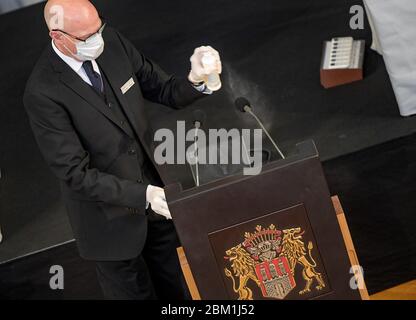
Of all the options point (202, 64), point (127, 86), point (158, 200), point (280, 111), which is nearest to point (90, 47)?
point (127, 86)

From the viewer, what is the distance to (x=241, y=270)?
281 centimetres

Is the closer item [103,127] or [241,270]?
[241,270]

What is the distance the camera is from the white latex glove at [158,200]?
2869mm

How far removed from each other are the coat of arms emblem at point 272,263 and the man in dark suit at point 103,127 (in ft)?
0.84

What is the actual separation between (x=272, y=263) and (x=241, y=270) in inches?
3.6

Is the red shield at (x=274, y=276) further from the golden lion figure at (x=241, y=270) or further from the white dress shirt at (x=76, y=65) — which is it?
the white dress shirt at (x=76, y=65)

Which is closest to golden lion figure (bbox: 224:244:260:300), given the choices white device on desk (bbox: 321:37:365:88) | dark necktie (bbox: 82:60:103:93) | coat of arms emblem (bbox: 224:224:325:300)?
coat of arms emblem (bbox: 224:224:325:300)

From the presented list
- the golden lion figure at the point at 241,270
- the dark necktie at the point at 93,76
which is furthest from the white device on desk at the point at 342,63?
the golden lion figure at the point at 241,270

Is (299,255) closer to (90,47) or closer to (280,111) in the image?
(90,47)

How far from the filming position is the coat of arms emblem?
279 centimetres

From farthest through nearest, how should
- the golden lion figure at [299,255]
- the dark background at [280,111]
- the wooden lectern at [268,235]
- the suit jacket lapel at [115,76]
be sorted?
1. the dark background at [280,111]
2. the suit jacket lapel at [115,76]
3. the golden lion figure at [299,255]
4. the wooden lectern at [268,235]

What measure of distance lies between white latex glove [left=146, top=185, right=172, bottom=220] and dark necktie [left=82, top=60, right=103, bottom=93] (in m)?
0.34

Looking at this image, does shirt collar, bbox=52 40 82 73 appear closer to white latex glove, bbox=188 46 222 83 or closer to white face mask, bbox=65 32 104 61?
white face mask, bbox=65 32 104 61
